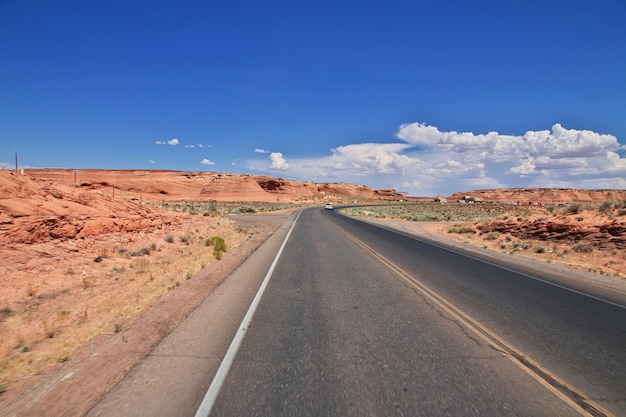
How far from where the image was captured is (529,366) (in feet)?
14.2

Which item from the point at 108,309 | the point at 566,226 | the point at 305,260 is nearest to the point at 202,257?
the point at 305,260

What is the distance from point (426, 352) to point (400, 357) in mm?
414

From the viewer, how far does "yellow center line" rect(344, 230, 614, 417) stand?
3459mm

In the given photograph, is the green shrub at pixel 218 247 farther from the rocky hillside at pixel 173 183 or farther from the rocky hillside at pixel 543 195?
the rocky hillside at pixel 543 195

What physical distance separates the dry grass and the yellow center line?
5.69m

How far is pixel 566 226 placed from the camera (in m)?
21.0

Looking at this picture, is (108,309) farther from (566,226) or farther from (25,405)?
(566,226)

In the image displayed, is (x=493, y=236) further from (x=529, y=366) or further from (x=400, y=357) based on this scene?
(x=400, y=357)

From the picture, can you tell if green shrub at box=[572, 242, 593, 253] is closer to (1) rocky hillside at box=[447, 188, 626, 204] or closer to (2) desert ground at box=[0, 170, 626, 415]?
(2) desert ground at box=[0, 170, 626, 415]

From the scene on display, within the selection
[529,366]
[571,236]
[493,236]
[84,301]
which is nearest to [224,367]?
[529,366]

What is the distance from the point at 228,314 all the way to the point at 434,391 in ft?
12.3

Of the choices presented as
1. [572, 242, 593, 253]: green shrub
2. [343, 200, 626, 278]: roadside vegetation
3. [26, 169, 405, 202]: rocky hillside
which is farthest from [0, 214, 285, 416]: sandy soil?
[26, 169, 405, 202]: rocky hillside

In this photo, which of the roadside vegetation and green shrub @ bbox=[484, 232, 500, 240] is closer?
the roadside vegetation

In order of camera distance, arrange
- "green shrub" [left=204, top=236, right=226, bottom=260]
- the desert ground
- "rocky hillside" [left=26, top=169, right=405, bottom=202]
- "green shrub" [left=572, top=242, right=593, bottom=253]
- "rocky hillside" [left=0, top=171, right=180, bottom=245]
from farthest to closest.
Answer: "rocky hillside" [left=26, top=169, right=405, bottom=202] < "green shrub" [left=572, top=242, right=593, bottom=253] < "green shrub" [left=204, top=236, right=226, bottom=260] < "rocky hillside" [left=0, top=171, right=180, bottom=245] < the desert ground
